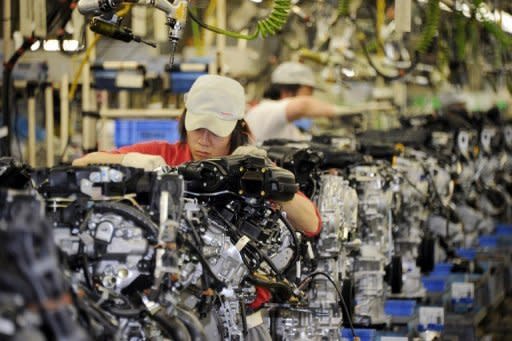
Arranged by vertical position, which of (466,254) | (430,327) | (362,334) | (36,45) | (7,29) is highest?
(7,29)

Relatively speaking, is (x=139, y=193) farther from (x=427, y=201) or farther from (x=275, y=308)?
(x=427, y=201)

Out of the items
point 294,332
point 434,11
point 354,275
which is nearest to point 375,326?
point 354,275

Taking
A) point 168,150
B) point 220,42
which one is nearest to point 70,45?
point 168,150

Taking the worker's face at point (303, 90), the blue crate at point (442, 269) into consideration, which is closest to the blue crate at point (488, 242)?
the blue crate at point (442, 269)

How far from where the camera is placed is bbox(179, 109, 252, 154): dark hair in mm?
6422

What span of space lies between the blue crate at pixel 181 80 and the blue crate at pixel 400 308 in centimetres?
273

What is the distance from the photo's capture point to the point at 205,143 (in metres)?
6.20

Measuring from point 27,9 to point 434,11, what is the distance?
10.9ft

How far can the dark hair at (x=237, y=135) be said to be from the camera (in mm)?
6422

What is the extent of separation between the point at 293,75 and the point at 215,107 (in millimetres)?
5702

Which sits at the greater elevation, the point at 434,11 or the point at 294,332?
the point at 434,11

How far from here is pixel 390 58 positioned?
15.0 metres

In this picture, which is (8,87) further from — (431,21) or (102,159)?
(431,21)

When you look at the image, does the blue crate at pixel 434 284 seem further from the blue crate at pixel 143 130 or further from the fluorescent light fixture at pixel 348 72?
the fluorescent light fixture at pixel 348 72
